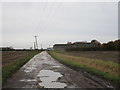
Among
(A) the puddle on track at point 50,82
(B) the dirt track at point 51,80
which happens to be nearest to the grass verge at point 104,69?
(B) the dirt track at point 51,80

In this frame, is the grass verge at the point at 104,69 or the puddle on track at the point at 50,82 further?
the grass verge at the point at 104,69

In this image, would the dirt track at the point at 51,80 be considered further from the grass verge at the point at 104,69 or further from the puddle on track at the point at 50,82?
the grass verge at the point at 104,69

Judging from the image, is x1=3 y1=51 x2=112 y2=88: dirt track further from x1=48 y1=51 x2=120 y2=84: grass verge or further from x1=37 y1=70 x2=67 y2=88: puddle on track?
x1=48 y1=51 x2=120 y2=84: grass verge

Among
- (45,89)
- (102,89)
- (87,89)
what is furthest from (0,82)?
(102,89)

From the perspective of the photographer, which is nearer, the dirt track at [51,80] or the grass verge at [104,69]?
the dirt track at [51,80]

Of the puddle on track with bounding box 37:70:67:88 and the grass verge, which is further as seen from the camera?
the grass verge

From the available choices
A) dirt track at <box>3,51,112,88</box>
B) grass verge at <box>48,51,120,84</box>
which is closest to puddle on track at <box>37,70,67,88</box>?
dirt track at <box>3,51,112,88</box>

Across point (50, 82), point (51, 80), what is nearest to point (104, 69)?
point (51, 80)

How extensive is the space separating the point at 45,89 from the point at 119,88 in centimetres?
341

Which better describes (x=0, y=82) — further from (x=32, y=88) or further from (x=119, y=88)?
(x=119, y=88)

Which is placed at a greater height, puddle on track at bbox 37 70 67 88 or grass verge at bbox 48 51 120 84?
grass verge at bbox 48 51 120 84

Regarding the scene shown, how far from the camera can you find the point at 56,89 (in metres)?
8.38

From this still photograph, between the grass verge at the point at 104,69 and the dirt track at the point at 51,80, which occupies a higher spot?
the grass verge at the point at 104,69

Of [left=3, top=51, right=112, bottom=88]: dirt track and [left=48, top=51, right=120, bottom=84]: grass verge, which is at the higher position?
[left=48, top=51, right=120, bottom=84]: grass verge
